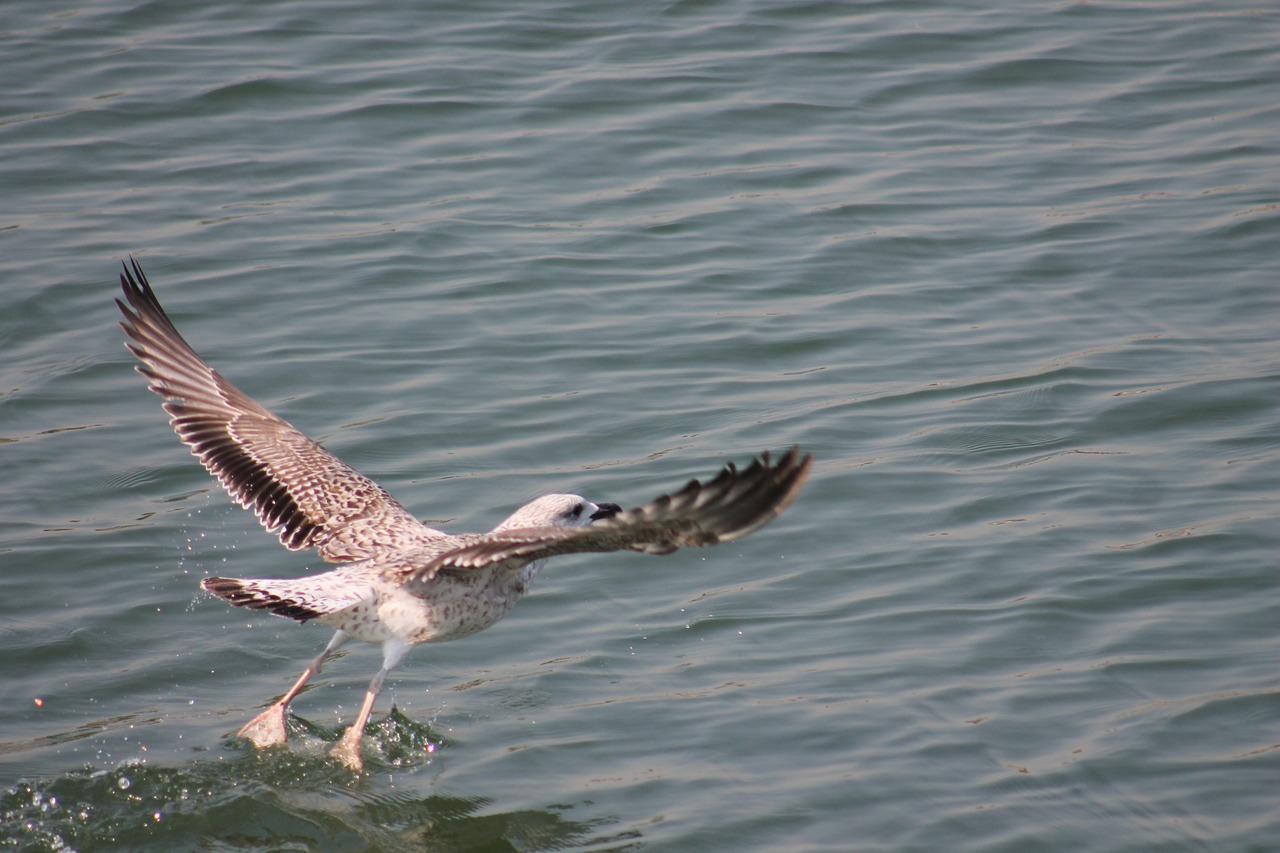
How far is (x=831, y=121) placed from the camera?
12.5 m

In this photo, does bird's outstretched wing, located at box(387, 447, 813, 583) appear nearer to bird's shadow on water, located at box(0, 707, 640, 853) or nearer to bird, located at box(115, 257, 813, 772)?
bird, located at box(115, 257, 813, 772)

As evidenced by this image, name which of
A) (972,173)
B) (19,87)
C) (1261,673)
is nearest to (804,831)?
(1261,673)

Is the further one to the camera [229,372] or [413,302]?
[413,302]

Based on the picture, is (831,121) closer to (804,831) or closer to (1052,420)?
(1052,420)

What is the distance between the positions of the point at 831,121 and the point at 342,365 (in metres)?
5.21

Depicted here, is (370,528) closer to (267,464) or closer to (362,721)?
(267,464)

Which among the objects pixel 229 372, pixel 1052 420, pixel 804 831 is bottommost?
pixel 804 831

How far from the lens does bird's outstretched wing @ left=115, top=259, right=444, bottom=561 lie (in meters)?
6.71

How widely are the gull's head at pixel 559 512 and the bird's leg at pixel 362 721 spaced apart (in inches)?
27.0

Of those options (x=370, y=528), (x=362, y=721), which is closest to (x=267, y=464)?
(x=370, y=528)

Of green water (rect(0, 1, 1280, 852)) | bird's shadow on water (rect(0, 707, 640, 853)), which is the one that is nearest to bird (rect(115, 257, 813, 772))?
bird's shadow on water (rect(0, 707, 640, 853))

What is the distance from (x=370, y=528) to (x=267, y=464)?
26.6 inches

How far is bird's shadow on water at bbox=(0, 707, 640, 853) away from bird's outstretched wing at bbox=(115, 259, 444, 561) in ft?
3.28

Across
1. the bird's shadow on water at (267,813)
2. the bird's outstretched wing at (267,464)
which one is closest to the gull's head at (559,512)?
the bird's outstretched wing at (267,464)
